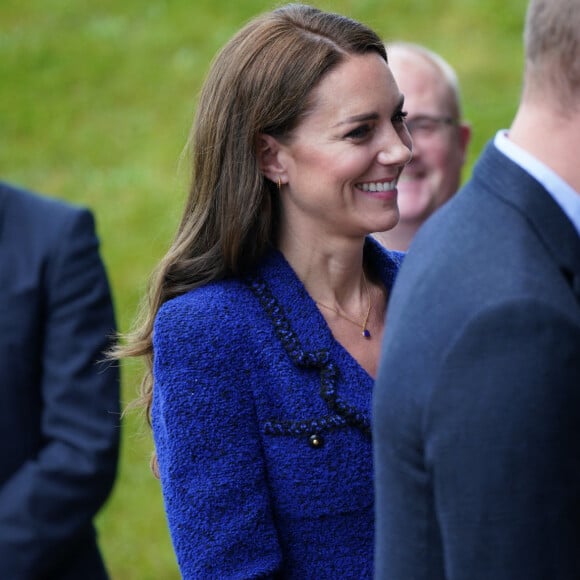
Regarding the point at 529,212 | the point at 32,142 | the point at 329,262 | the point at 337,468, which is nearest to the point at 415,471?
the point at 529,212

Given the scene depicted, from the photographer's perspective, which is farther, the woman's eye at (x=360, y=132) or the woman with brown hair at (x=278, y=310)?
the woman's eye at (x=360, y=132)

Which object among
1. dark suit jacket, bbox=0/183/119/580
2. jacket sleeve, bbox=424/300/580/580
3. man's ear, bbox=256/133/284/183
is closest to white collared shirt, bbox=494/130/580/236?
jacket sleeve, bbox=424/300/580/580

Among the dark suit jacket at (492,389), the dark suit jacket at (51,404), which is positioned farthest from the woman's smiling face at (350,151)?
the dark suit jacket at (51,404)

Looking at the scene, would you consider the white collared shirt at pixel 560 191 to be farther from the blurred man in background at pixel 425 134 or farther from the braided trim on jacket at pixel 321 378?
the blurred man in background at pixel 425 134

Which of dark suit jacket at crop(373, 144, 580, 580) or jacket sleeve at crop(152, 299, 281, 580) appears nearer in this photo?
dark suit jacket at crop(373, 144, 580, 580)

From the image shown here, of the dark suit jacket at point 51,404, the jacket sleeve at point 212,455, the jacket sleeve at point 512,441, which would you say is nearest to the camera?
the jacket sleeve at point 512,441

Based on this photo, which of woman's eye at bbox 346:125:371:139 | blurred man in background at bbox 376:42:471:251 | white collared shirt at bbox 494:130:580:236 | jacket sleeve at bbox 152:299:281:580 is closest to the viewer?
white collared shirt at bbox 494:130:580:236

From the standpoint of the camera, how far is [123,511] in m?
5.77

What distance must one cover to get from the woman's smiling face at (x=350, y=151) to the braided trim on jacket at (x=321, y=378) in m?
0.22

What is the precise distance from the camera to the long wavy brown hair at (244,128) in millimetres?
2371

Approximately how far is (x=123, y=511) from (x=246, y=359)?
12.1ft

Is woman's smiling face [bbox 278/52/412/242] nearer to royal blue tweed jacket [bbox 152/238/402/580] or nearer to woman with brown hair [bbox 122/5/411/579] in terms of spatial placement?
woman with brown hair [bbox 122/5/411/579]

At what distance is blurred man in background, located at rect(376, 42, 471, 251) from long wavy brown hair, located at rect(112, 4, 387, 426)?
144 centimetres

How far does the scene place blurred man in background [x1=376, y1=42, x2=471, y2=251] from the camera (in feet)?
12.8
